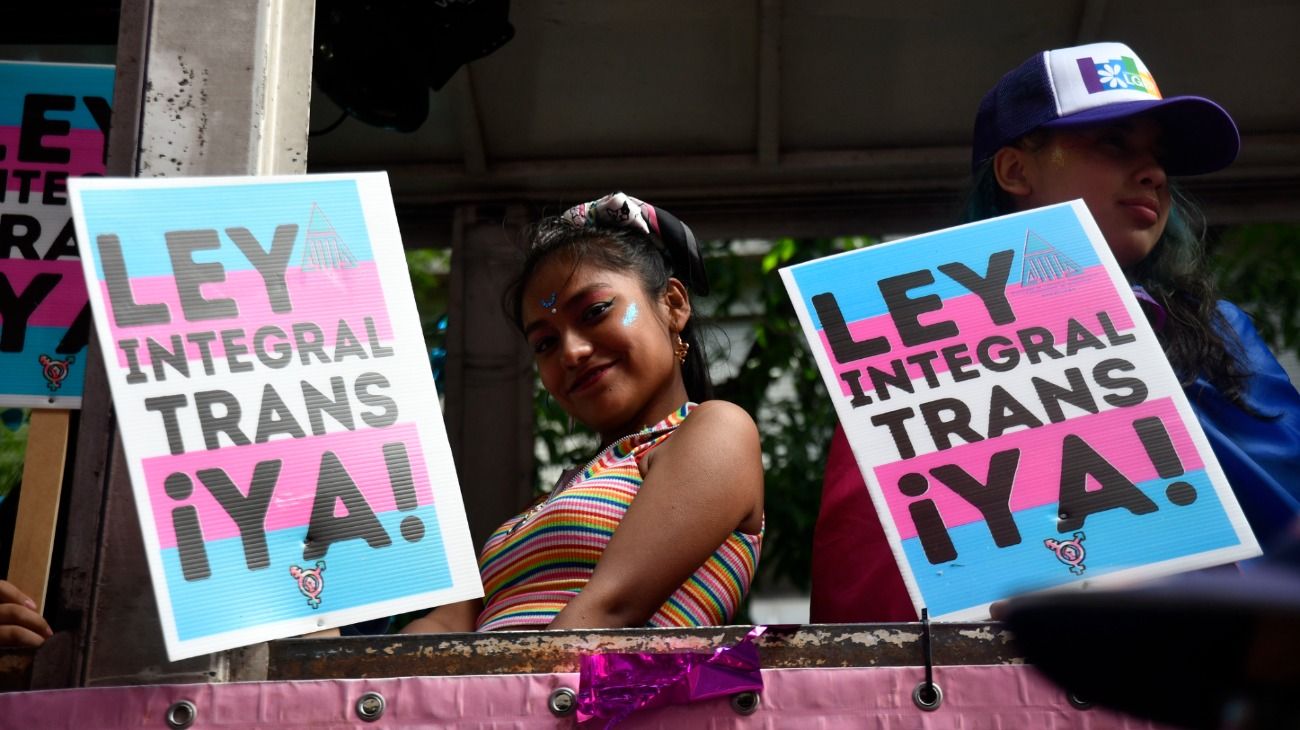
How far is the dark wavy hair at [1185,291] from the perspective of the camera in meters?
2.44

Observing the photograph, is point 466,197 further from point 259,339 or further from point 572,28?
point 259,339

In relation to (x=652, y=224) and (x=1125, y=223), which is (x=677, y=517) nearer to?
(x=652, y=224)

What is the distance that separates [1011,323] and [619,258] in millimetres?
938

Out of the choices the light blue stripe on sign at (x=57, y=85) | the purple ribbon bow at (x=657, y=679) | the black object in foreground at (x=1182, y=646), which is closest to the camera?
the black object in foreground at (x=1182, y=646)

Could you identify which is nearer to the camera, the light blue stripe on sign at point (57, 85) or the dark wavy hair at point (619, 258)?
the dark wavy hair at point (619, 258)

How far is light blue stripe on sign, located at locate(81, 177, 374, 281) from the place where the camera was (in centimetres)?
196

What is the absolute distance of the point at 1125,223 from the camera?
2.68 metres

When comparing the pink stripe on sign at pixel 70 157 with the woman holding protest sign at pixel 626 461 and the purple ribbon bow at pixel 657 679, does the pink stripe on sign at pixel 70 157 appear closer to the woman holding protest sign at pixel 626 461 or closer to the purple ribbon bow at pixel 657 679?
the woman holding protest sign at pixel 626 461

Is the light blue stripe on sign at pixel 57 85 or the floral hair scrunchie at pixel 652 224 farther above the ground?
the light blue stripe on sign at pixel 57 85

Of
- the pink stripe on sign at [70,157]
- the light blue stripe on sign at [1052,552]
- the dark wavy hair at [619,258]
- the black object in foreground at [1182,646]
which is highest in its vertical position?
the pink stripe on sign at [70,157]

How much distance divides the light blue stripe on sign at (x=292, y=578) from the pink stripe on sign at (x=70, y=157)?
148 centimetres

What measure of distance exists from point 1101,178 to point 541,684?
1.50m

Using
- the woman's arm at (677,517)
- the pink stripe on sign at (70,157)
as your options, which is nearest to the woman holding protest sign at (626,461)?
the woman's arm at (677,517)

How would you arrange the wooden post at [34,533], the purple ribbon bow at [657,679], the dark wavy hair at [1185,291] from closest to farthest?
the purple ribbon bow at [657,679] → the wooden post at [34,533] → the dark wavy hair at [1185,291]
